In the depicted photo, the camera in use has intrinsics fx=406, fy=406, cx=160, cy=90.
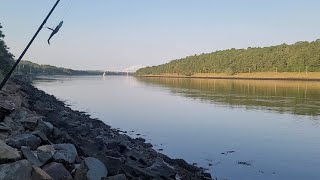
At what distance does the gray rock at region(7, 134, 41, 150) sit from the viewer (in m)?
9.75

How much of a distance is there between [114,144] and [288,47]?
6596 inches

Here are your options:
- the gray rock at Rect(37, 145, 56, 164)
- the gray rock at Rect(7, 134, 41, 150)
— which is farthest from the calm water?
the gray rock at Rect(37, 145, 56, 164)

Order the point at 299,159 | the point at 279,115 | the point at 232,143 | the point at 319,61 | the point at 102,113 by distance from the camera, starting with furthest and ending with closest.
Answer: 1. the point at 319,61
2. the point at 102,113
3. the point at 279,115
4. the point at 232,143
5. the point at 299,159

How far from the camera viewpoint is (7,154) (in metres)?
8.60

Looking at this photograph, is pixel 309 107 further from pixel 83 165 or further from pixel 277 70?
pixel 277 70

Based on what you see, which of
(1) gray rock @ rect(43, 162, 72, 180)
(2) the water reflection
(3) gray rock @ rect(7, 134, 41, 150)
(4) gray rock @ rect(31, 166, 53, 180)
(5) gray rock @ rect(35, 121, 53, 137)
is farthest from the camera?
(2) the water reflection

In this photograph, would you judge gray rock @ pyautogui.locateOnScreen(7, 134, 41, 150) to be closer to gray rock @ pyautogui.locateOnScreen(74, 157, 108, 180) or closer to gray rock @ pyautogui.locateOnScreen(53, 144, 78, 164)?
gray rock @ pyautogui.locateOnScreen(53, 144, 78, 164)

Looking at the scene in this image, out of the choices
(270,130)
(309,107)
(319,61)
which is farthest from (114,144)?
(319,61)

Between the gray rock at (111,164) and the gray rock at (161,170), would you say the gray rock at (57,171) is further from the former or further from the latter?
the gray rock at (161,170)

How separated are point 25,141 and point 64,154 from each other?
1067mm

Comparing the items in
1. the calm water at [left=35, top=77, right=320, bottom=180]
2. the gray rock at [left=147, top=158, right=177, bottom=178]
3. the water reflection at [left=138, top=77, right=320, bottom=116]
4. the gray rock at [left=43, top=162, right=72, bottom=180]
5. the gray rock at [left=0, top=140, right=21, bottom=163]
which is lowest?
the water reflection at [left=138, top=77, right=320, bottom=116]

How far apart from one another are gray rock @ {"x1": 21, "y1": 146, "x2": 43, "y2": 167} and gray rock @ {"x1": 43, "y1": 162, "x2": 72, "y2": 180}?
199 millimetres

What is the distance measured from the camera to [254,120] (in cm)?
3603

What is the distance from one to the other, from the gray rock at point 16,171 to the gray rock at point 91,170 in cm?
131
